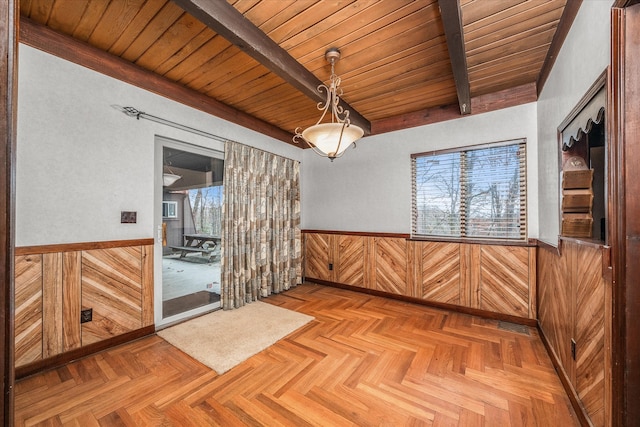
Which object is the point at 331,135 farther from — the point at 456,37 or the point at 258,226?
the point at 258,226

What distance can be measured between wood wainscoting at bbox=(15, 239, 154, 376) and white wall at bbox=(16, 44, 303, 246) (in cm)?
12

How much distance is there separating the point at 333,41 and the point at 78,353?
3338 mm

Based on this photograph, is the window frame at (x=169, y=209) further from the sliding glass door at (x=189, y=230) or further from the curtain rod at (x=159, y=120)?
the curtain rod at (x=159, y=120)

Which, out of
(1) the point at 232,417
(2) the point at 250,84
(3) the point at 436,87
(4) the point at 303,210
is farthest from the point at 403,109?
(1) the point at 232,417

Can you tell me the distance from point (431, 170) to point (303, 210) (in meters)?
2.25

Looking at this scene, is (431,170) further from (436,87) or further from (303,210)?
(303,210)

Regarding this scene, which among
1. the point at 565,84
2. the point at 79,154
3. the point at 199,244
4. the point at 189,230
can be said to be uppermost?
the point at 565,84

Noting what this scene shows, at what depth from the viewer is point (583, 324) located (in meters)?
1.56

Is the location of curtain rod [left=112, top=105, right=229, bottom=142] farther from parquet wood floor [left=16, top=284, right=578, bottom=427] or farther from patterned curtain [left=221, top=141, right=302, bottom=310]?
parquet wood floor [left=16, top=284, right=578, bottom=427]

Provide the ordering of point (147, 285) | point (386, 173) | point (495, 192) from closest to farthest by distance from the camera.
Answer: point (147, 285)
point (495, 192)
point (386, 173)

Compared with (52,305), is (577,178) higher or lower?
higher

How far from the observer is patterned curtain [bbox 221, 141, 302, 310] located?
3402mm

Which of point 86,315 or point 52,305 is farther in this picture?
point 86,315

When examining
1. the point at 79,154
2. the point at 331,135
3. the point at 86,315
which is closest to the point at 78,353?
the point at 86,315
